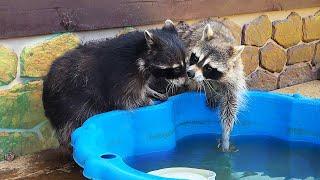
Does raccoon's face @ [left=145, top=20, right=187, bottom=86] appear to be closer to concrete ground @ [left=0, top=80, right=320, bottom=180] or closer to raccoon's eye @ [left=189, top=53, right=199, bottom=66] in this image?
raccoon's eye @ [left=189, top=53, right=199, bottom=66]

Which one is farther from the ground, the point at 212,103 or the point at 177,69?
the point at 177,69

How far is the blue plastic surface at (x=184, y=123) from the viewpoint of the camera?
132 inches

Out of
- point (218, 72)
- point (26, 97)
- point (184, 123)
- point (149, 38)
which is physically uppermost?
point (149, 38)

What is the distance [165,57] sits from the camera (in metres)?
3.47

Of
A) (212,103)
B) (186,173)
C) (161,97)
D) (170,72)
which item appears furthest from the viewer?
(212,103)

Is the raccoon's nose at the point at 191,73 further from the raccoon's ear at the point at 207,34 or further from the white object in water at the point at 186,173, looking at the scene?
the white object in water at the point at 186,173

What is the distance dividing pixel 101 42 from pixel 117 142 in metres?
0.69

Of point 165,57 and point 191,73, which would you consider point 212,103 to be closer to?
point 191,73

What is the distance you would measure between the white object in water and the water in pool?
128 mm

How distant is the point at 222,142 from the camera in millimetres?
3865

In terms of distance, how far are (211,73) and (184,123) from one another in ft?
1.76

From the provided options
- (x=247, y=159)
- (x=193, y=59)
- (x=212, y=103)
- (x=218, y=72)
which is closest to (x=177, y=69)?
(x=193, y=59)

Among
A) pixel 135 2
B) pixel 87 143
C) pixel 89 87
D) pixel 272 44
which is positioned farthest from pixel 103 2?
pixel 272 44

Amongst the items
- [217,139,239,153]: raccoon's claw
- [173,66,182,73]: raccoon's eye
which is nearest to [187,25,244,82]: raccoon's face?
[173,66,182,73]: raccoon's eye
